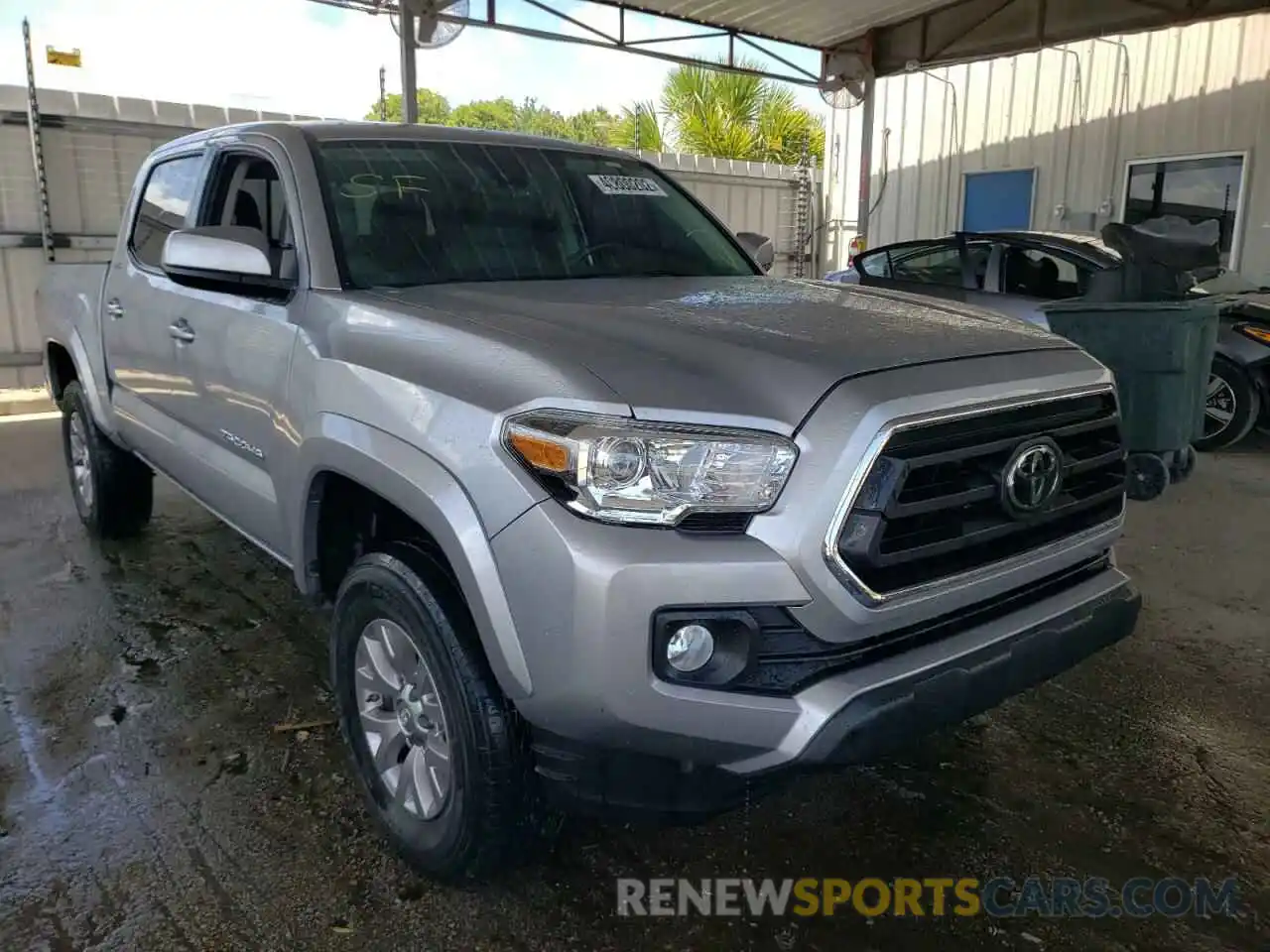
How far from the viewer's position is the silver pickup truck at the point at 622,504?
1.81m

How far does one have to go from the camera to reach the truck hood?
1896 millimetres

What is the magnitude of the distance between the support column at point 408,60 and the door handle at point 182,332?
609 cm

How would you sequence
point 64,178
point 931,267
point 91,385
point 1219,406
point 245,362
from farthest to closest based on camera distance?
point 64,178 < point 931,267 < point 1219,406 < point 91,385 < point 245,362

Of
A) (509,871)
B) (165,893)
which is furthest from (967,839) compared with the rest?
(165,893)

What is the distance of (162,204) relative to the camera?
156 inches

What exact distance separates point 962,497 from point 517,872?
1.38 metres

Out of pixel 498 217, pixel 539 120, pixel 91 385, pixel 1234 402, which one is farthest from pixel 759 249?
pixel 539 120

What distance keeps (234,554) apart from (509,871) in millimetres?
3040

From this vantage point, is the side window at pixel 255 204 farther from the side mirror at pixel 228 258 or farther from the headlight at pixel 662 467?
the headlight at pixel 662 467

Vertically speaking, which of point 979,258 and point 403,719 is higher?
point 979,258

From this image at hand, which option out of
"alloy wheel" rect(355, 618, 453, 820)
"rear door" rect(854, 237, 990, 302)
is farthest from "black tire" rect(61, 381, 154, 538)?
"rear door" rect(854, 237, 990, 302)

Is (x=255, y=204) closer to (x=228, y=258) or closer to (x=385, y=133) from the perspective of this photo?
(x=385, y=133)

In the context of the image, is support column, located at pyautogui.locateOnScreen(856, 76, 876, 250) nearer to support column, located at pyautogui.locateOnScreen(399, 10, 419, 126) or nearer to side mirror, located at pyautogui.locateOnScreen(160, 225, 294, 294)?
support column, located at pyautogui.locateOnScreen(399, 10, 419, 126)

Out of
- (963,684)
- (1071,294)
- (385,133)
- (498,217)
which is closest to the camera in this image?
(963,684)
